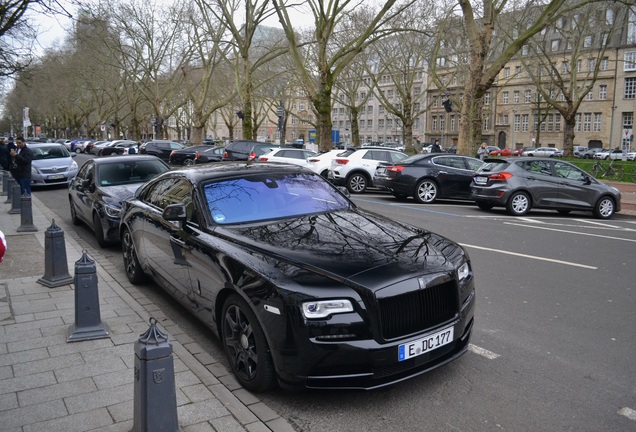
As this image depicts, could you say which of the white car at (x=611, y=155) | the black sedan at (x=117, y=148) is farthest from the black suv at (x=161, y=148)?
the white car at (x=611, y=155)

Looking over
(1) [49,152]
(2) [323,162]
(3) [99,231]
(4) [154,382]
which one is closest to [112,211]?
(3) [99,231]

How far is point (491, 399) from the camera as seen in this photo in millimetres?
3891

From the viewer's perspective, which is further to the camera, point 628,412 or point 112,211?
point 112,211

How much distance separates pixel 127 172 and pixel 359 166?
1013 cm

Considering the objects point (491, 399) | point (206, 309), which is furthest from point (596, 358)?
point (206, 309)

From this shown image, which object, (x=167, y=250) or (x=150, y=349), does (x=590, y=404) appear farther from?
(x=167, y=250)

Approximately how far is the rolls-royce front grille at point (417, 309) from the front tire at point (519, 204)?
11404mm

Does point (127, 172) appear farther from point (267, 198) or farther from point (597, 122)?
point (597, 122)

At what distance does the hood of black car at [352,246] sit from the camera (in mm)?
3744

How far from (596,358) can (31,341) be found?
496 centimetres

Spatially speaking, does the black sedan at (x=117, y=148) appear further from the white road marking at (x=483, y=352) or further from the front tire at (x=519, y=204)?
the white road marking at (x=483, y=352)

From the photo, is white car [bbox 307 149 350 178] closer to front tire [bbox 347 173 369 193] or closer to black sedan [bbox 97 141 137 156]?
front tire [bbox 347 173 369 193]

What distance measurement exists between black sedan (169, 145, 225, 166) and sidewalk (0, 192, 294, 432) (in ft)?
79.6

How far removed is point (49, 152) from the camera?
2109 centimetres
